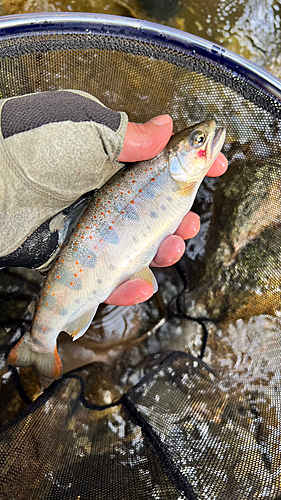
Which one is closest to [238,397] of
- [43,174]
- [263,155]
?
[263,155]

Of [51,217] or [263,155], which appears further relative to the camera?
[263,155]

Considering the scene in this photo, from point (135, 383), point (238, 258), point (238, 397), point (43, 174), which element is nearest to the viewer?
point (43, 174)

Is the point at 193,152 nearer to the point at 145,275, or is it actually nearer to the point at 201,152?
the point at 201,152

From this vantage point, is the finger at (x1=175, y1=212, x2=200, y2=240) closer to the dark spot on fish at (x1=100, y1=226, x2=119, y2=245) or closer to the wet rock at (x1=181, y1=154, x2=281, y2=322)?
the wet rock at (x1=181, y1=154, x2=281, y2=322)

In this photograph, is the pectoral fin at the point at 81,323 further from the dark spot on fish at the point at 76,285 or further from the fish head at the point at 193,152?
the fish head at the point at 193,152

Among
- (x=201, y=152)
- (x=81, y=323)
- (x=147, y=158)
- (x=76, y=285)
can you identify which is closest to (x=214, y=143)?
(x=201, y=152)

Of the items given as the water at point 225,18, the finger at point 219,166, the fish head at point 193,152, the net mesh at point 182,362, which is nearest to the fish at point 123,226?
the fish head at point 193,152

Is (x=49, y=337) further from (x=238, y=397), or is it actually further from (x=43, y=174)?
(x=238, y=397)
